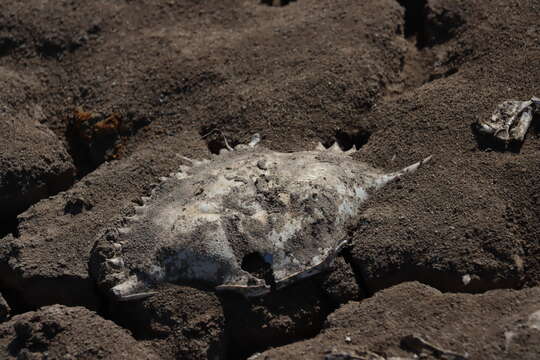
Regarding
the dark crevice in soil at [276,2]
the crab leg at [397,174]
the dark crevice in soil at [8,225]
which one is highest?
the dark crevice in soil at [276,2]

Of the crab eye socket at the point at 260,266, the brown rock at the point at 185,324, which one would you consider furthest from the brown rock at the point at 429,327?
the crab eye socket at the point at 260,266


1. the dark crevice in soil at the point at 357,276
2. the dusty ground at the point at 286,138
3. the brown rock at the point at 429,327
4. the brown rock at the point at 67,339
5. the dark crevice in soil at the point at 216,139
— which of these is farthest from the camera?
the dark crevice in soil at the point at 216,139

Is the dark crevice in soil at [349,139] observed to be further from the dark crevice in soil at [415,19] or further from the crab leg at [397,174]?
the dark crevice in soil at [415,19]

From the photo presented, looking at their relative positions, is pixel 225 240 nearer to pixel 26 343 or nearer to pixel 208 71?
pixel 26 343

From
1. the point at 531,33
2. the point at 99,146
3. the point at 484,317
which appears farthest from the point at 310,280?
the point at 531,33

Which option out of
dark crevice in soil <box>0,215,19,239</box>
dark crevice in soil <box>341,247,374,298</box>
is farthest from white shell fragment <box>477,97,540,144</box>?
dark crevice in soil <box>0,215,19,239</box>
